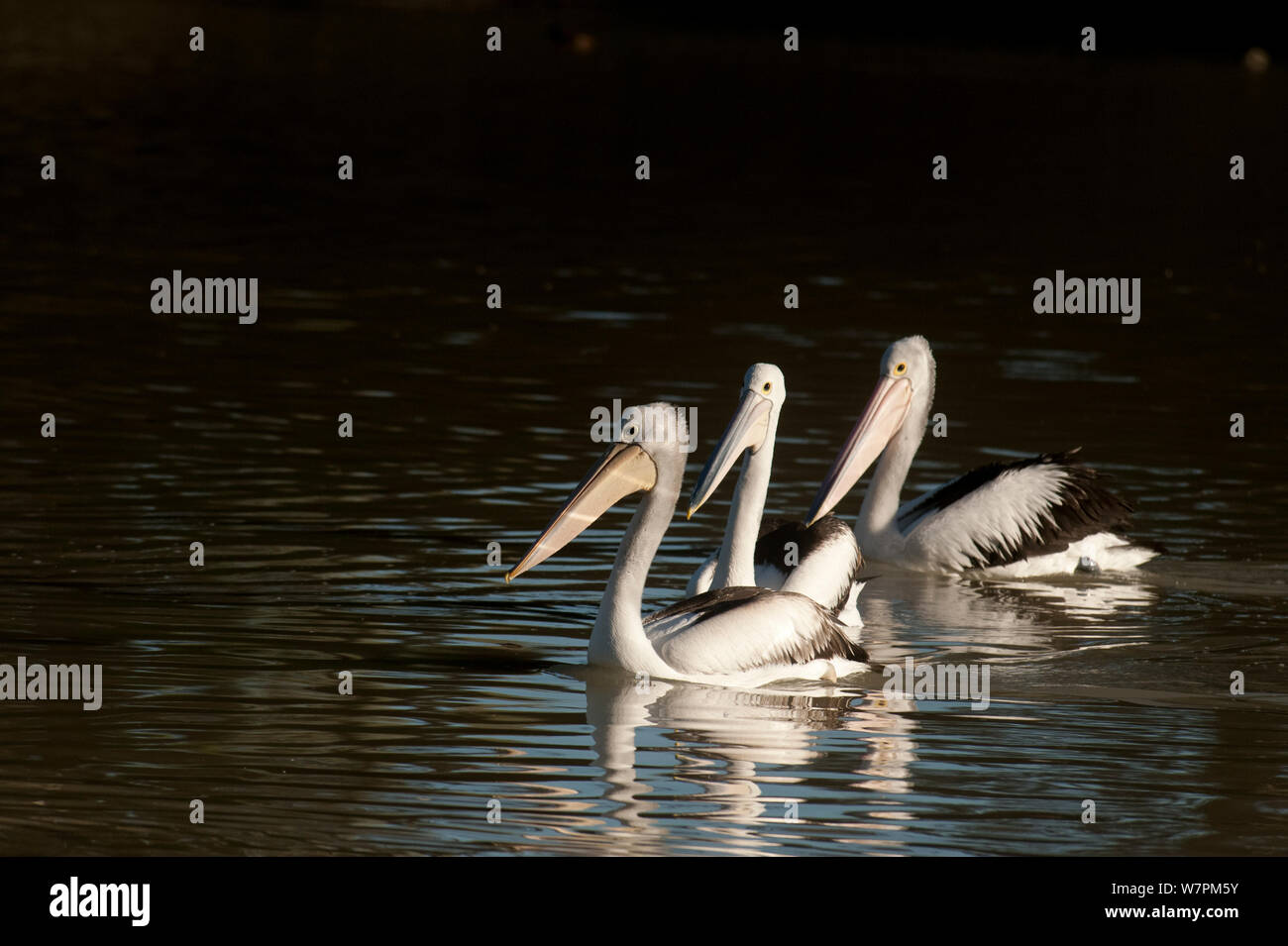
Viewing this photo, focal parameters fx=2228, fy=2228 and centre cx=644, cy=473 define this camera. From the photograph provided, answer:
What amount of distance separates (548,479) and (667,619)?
11.4 ft

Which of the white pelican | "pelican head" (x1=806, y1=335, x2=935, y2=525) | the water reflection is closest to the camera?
the water reflection

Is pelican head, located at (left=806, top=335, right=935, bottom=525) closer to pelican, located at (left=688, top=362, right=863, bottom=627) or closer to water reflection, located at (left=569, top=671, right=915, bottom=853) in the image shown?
pelican, located at (left=688, top=362, right=863, bottom=627)

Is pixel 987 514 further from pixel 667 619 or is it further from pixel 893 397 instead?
pixel 667 619

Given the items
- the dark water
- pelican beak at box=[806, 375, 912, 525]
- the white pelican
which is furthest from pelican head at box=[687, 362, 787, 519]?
the white pelican

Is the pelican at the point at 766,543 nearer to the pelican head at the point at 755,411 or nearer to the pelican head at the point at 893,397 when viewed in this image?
the pelican head at the point at 755,411

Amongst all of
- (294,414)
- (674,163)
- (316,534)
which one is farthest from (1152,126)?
(316,534)

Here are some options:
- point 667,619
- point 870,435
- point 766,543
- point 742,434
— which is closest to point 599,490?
point 667,619

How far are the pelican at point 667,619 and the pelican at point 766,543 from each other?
1.50ft

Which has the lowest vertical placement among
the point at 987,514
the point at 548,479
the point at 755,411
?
the point at 987,514

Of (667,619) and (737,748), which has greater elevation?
(667,619)

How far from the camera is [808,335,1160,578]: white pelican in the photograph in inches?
409

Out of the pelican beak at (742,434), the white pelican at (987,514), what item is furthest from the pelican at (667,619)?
the white pelican at (987,514)

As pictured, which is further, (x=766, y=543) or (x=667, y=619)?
(x=766, y=543)

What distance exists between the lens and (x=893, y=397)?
35.4ft
